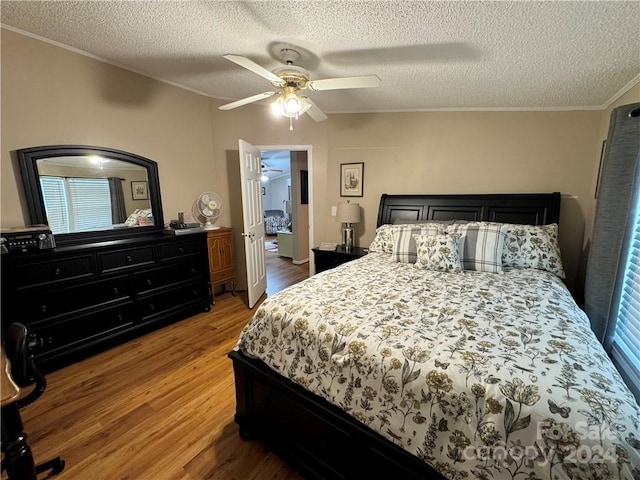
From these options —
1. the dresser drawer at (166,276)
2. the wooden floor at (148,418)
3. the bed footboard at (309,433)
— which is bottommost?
the wooden floor at (148,418)

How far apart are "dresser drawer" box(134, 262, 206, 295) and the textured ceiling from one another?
1915 millimetres

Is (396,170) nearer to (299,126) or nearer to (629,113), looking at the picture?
(299,126)

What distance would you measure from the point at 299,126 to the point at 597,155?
123 inches

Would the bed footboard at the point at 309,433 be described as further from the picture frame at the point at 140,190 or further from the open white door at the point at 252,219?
the picture frame at the point at 140,190

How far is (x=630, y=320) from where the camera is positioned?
5.64ft

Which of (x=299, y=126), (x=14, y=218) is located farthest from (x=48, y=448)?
(x=299, y=126)

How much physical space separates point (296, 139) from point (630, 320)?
345cm

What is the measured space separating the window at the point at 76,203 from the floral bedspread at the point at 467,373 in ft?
6.68

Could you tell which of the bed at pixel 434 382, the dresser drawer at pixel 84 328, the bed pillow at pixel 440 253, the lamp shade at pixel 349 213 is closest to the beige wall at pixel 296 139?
the lamp shade at pixel 349 213

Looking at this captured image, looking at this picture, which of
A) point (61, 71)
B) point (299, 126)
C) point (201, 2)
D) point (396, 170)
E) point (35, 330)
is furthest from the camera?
point (299, 126)

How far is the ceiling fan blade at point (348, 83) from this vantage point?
1.73 metres

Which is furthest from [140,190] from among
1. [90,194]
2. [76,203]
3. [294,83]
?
[294,83]

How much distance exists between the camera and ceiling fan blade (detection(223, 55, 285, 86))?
1.58m

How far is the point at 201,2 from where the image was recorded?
1534 mm
